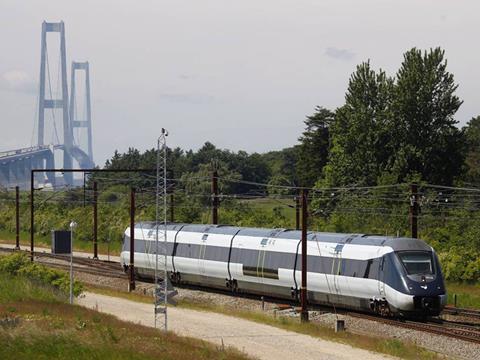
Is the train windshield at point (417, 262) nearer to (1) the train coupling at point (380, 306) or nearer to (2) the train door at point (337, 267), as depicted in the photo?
(1) the train coupling at point (380, 306)

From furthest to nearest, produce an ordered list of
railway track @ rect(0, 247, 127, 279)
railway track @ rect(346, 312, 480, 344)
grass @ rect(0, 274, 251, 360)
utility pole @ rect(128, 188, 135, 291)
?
railway track @ rect(0, 247, 127, 279) → utility pole @ rect(128, 188, 135, 291) → railway track @ rect(346, 312, 480, 344) → grass @ rect(0, 274, 251, 360)

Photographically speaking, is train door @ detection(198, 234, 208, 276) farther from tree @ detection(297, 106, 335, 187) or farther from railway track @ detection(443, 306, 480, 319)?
tree @ detection(297, 106, 335, 187)

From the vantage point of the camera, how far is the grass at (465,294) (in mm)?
45797

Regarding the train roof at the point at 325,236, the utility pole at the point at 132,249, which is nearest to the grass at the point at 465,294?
the train roof at the point at 325,236

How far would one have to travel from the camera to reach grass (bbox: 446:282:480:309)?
45.8 metres

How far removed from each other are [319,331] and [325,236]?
25.4 ft

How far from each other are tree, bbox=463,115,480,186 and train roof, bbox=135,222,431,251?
5396cm

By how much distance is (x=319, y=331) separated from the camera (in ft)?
116

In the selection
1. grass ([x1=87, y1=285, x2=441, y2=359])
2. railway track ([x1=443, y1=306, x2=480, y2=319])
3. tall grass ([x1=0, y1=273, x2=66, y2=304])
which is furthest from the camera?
railway track ([x1=443, y1=306, x2=480, y2=319])

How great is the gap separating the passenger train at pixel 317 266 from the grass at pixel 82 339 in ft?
33.0

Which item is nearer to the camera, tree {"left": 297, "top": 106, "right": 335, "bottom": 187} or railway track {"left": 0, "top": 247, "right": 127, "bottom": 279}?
railway track {"left": 0, "top": 247, "right": 127, "bottom": 279}

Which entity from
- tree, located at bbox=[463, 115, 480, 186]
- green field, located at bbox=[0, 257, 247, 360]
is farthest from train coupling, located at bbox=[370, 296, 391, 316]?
tree, located at bbox=[463, 115, 480, 186]

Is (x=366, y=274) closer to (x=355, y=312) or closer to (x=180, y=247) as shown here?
(x=355, y=312)

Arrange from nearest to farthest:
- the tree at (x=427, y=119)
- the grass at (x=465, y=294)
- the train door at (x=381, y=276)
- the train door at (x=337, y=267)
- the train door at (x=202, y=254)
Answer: the train door at (x=381, y=276) < the train door at (x=337, y=267) < the grass at (x=465, y=294) < the train door at (x=202, y=254) < the tree at (x=427, y=119)
